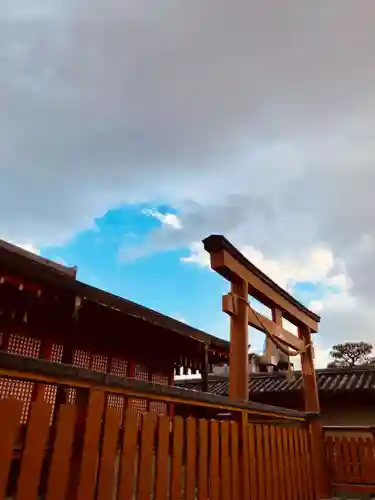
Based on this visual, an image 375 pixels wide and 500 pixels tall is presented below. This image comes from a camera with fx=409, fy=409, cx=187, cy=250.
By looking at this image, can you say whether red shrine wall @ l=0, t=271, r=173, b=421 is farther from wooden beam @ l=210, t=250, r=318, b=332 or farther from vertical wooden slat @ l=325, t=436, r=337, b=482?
vertical wooden slat @ l=325, t=436, r=337, b=482

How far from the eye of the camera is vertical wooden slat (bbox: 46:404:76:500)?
5.68ft

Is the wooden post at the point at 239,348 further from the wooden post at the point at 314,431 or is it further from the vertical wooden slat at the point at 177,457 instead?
the wooden post at the point at 314,431

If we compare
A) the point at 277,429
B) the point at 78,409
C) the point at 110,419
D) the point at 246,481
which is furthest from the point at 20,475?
the point at 277,429

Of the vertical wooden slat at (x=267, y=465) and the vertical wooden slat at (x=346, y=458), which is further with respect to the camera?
the vertical wooden slat at (x=346, y=458)

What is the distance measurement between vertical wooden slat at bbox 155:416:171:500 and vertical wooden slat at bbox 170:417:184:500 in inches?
3.0

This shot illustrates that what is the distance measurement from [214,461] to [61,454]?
5.09 ft

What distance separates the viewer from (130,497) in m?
2.13

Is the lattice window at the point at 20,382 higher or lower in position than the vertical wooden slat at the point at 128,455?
higher

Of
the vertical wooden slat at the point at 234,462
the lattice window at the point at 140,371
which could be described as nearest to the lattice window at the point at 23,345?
the lattice window at the point at 140,371

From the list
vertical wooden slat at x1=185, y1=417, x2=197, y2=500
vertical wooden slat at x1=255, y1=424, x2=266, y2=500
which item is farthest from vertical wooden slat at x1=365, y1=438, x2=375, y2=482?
vertical wooden slat at x1=185, y1=417, x2=197, y2=500

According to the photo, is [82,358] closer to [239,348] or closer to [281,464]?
A: [239,348]

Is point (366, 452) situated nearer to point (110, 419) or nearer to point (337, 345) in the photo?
point (110, 419)

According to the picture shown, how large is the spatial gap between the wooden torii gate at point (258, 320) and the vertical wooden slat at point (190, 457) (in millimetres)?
1612

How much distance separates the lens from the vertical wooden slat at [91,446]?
1853 mm
